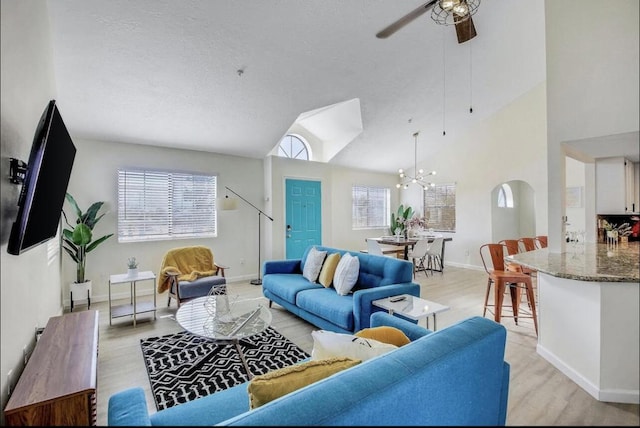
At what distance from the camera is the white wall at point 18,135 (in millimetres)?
1481

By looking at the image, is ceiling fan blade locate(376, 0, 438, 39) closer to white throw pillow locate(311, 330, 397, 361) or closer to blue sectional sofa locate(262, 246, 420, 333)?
blue sectional sofa locate(262, 246, 420, 333)

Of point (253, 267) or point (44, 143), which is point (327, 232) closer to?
point (253, 267)

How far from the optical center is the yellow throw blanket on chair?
390 centimetres

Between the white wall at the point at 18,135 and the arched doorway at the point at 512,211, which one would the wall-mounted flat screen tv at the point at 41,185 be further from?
the arched doorway at the point at 512,211

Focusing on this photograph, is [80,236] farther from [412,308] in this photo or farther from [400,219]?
[400,219]

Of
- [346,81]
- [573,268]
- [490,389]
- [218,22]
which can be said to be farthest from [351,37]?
[490,389]

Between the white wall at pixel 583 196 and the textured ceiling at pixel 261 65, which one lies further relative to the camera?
the textured ceiling at pixel 261 65

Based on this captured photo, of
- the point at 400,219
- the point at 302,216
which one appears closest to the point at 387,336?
the point at 302,216

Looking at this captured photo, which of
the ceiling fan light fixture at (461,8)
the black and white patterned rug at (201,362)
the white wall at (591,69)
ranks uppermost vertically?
the ceiling fan light fixture at (461,8)

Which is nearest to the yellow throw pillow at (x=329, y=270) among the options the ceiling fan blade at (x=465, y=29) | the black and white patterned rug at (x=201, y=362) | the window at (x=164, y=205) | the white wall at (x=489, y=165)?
the black and white patterned rug at (x=201, y=362)

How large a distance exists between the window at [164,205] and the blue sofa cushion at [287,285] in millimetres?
1938

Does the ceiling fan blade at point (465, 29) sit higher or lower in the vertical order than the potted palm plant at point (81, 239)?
higher

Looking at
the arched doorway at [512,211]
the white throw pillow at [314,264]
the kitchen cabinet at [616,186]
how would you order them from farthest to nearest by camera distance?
the arched doorway at [512,211] → the white throw pillow at [314,264] → the kitchen cabinet at [616,186]

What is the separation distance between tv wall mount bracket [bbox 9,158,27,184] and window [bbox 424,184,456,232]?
22.9 ft
